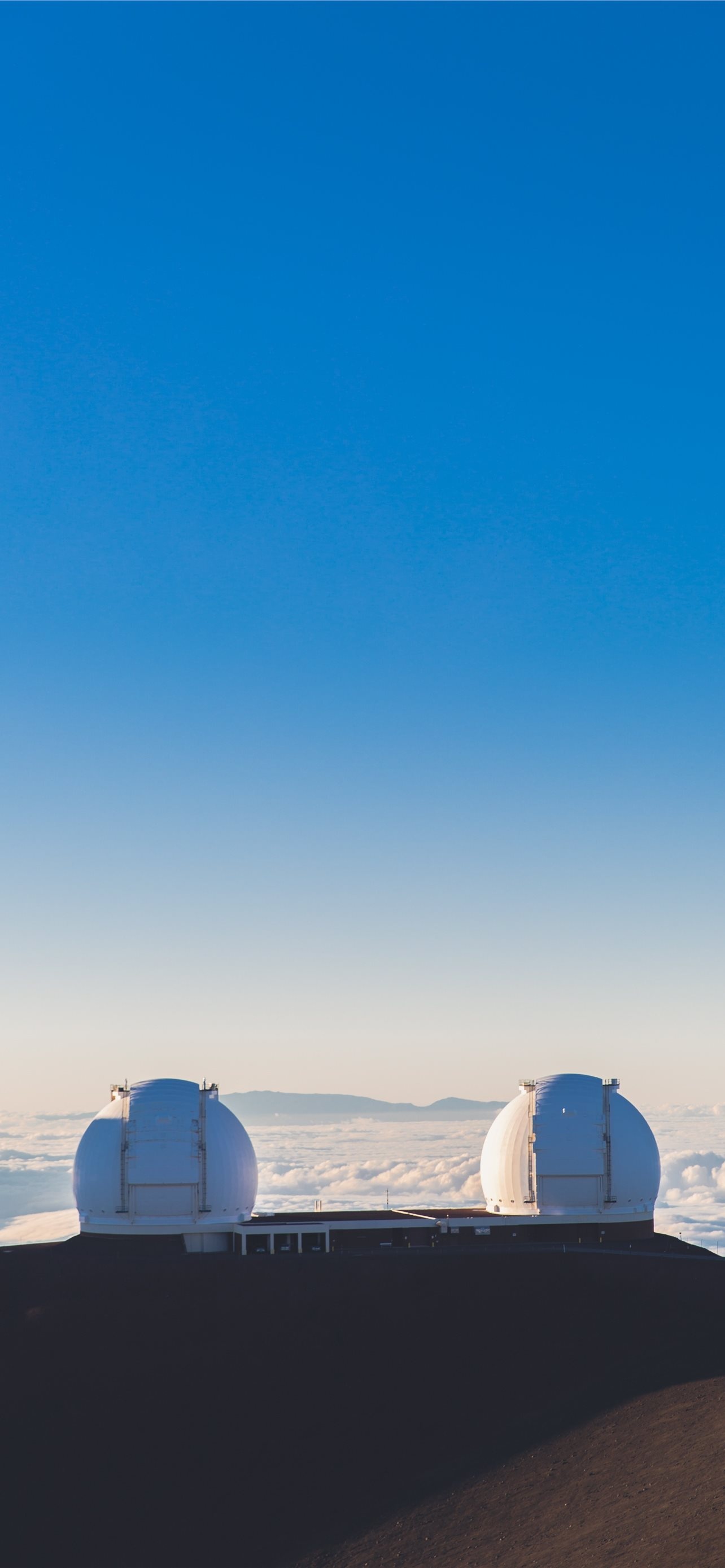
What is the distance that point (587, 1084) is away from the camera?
41406 millimetres

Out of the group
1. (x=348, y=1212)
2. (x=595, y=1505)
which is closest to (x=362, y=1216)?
(x=348, y=1212)

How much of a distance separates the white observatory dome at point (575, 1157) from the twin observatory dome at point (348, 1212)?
4 centimetres

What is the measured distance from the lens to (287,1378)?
28.6 meters

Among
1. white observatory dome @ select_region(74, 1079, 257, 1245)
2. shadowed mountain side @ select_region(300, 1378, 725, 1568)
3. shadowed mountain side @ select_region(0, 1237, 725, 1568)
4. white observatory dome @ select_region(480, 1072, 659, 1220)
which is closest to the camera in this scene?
shadowed mountain side @ select_region(300, 1378, 725, 1568)

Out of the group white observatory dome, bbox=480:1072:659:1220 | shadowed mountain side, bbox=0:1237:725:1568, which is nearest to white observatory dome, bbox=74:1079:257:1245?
shadowed mountain side, bbox=0:1237:725:1568

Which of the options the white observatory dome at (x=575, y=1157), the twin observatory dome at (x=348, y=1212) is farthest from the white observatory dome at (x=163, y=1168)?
the white observatory dome at (x=575, y=1157)

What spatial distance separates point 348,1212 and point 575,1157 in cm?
771

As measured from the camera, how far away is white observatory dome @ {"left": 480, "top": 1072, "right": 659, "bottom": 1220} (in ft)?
132

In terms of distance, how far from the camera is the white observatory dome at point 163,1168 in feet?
126

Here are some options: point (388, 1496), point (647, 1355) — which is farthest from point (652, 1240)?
point (388, 1496)

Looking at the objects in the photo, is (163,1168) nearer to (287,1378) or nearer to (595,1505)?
(287,1378)

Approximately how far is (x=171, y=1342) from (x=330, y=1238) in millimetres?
10207

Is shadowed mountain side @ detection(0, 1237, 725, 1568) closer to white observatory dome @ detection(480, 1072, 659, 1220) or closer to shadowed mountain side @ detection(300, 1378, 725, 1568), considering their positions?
shadowed mountain side @ detection(300, 1378, 725, 1568)

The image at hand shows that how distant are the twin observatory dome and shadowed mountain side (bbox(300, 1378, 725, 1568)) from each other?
46.5ft
